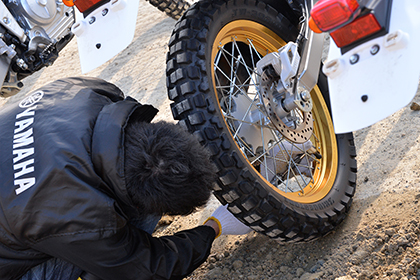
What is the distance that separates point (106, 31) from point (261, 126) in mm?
784

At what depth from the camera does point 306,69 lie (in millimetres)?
1582

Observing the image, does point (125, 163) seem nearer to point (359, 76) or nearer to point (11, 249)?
point (11, 249)

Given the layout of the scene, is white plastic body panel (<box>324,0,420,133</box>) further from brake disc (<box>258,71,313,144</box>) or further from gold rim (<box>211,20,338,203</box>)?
gold rim (<box>211,20,338,203</box>)

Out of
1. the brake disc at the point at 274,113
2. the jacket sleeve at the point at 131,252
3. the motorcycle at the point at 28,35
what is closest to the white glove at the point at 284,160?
the brake disc at the point at 274,113

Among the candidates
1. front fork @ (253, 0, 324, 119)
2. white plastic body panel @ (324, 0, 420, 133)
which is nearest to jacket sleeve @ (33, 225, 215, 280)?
front fork @ (253, 0, 324, 119)

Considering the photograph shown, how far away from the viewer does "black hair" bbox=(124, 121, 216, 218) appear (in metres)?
1.23

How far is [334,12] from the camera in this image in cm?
101

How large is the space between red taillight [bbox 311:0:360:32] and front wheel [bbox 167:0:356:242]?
57 centimetres

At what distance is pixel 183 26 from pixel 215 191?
27.3 inches

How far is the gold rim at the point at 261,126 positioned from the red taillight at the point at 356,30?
0.64 metres

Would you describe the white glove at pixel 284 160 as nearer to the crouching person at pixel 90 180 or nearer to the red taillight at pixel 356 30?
the crouching person at pixel 90 180

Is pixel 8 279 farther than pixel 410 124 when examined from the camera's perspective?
No

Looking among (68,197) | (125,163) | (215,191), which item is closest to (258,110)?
(215,191)

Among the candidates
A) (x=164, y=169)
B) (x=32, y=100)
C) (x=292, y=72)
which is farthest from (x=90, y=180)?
(x=292, y=72)
